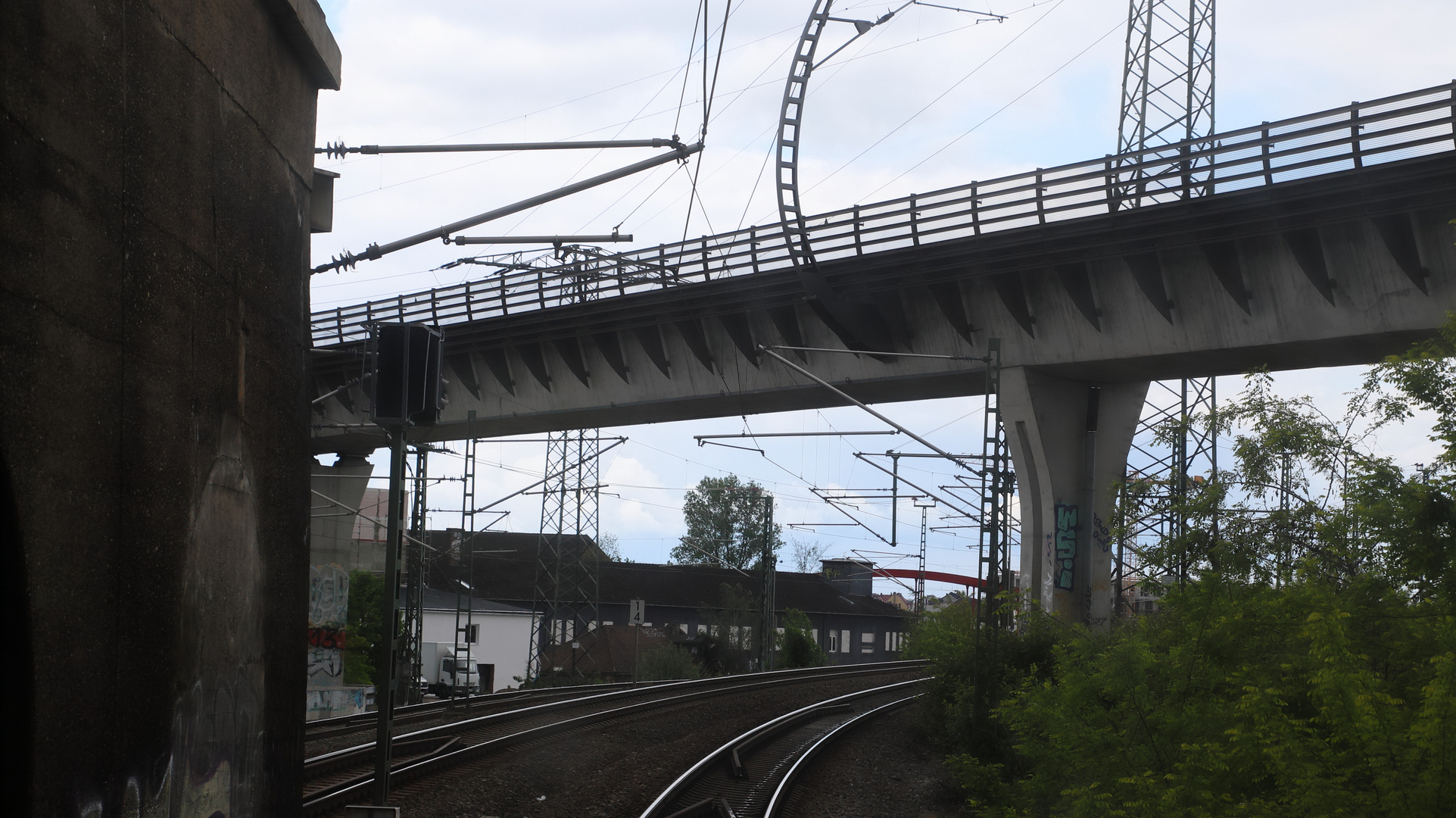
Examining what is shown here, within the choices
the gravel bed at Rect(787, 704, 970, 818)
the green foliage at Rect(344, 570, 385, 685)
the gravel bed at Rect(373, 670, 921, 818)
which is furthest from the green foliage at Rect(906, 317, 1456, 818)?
the green foliage at Rect(344, 570, 385, 685)

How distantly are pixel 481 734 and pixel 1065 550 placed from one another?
37.4ft

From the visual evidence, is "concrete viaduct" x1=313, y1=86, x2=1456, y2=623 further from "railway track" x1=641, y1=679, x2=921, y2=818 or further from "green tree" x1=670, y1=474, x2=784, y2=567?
"green tree" x1=670, y1=474, x2=784, y2=567

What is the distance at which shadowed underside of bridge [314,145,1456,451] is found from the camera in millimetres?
17422

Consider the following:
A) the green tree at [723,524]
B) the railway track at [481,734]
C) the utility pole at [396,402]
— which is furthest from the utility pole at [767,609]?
the green tree at [723,524]

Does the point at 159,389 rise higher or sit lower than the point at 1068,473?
lower

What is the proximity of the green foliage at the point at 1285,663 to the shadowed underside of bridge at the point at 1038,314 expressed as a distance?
Answer: 6577 millimetres

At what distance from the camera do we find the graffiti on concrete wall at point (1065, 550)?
2184cm

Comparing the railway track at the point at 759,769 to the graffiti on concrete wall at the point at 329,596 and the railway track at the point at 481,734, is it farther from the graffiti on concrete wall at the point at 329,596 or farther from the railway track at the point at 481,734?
the graffiti on concrete wall at the point at 329,596

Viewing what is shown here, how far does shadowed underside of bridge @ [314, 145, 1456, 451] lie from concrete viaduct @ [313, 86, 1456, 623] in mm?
39

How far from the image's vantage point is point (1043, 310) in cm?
2178

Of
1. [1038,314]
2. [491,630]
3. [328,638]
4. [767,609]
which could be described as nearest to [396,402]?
[1038,314]

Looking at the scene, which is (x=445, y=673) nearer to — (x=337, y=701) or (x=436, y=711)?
(x=337, y=701)

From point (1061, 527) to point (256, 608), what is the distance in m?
17.1

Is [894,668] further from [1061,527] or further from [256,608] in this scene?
[256,608]
